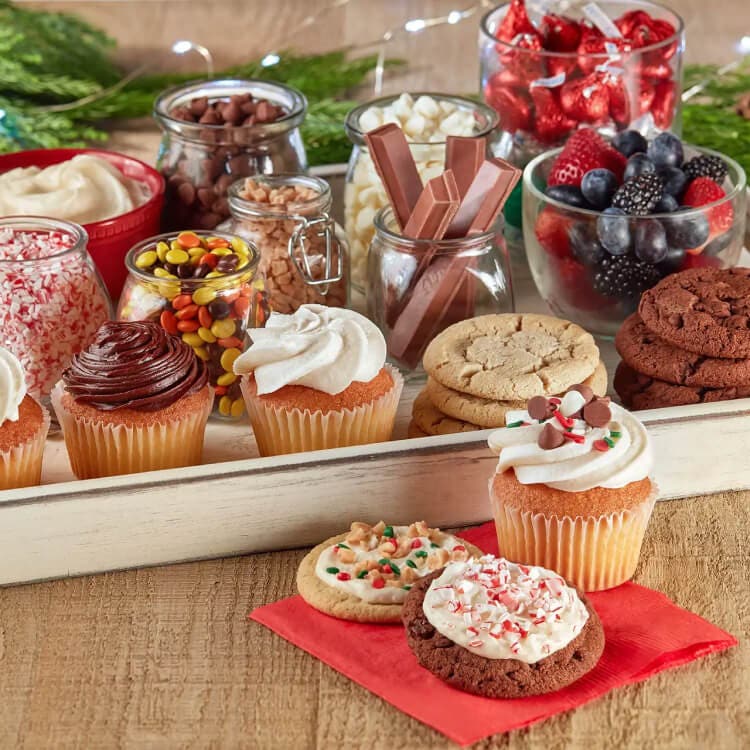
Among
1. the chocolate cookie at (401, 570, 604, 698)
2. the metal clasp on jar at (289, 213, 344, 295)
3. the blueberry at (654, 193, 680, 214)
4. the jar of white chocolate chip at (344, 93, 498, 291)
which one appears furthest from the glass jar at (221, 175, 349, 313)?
the chocolate cookie at (401, 570, 604, 698)

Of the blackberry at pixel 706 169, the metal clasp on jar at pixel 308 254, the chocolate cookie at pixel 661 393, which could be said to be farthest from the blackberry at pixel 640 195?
the metal clasp on jar at pixel 308 254

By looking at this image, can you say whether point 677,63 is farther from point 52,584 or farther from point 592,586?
point 52,584

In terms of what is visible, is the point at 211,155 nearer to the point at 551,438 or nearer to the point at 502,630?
the point at 551,438

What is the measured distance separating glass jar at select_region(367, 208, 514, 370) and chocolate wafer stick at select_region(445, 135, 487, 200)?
8cm

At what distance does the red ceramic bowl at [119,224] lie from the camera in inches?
77.4

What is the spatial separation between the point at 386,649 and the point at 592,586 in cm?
27

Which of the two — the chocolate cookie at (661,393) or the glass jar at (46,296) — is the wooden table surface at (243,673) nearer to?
the chocolate cookie at (661,393)

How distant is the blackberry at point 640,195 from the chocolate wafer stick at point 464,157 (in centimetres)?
20

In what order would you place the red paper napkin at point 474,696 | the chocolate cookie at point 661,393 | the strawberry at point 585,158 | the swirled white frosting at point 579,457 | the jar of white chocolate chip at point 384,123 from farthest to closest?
1. the jar of white chocolate chip at point 384,123
2. the strawberry at point 585,158
3. the chocolate cookie at point 661,393
4. the swirled white frosting at point 579,457
5. the red paper napkin at point 474,696

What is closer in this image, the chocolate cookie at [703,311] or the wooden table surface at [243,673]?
the wooden table surface at [243,673]

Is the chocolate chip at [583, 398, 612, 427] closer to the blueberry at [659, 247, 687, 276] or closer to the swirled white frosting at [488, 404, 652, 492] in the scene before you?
the swirled white frosting at [488, 404, 652, 492]

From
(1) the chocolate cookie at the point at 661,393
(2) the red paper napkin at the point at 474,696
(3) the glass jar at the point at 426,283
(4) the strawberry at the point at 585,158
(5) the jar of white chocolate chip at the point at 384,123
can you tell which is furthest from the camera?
(5) the jar of white chocolate chip at the point at 384,123

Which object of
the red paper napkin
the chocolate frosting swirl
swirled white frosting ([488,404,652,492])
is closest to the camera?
the red paper napkin

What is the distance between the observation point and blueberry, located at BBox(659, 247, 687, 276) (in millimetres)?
1835
